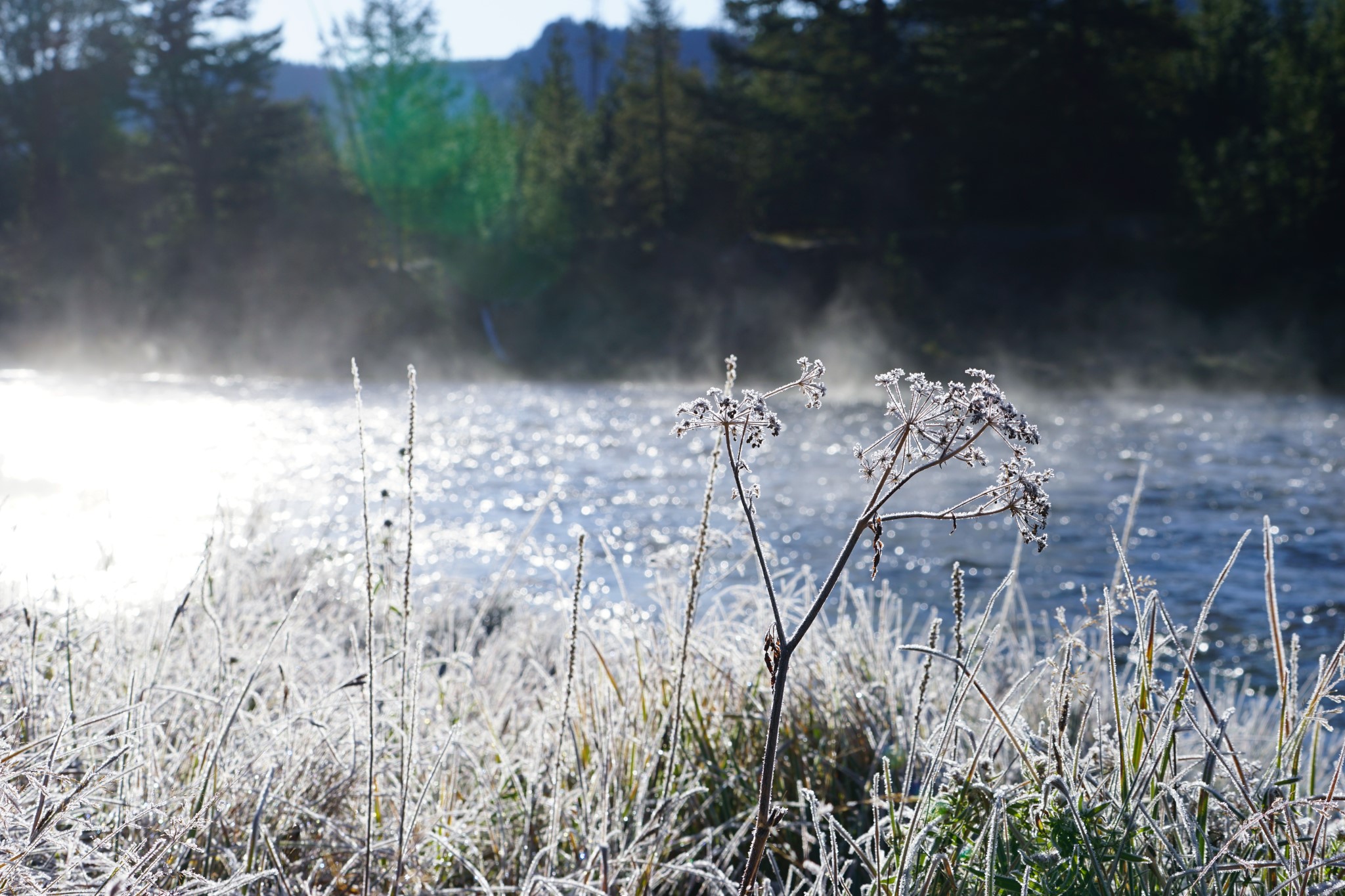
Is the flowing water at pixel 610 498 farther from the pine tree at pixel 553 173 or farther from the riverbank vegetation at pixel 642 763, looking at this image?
the pine tree at pixel 553 173

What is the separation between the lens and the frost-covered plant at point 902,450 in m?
1.08

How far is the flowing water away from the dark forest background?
911cm

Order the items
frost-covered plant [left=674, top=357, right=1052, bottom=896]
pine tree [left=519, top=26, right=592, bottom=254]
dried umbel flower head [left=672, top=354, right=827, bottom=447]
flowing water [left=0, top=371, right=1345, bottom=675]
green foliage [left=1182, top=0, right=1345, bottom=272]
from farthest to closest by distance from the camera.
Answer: pine tree [left=519, top=26, right=592, bottom=254] → green foliage [left=1182, top=0, right=1345, bottom=272] → flowing water [left=0, top=371, right=1345, bottom=675] → dried umbel flower head [left=672, top=354, right=827, bottom=447] → frost-covered plant [left=674, top=357, right=1052, bottom=896]

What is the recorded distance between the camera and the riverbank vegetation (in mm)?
1431

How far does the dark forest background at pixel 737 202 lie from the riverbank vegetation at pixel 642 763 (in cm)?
2789

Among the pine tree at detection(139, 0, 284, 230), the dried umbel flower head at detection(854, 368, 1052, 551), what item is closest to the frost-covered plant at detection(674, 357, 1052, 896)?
the dried umbel flower head at detection(854, 368, 1052, 551)

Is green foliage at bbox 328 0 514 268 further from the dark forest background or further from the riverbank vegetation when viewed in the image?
the riverbank vegetation

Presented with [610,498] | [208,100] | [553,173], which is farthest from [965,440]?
[208,100]

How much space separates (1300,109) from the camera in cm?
2933

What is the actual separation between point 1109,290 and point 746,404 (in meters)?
34.1

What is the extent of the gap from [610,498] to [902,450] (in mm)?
11198

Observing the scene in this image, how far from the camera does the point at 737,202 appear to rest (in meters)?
37.6

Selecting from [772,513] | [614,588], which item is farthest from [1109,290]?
[614,588]

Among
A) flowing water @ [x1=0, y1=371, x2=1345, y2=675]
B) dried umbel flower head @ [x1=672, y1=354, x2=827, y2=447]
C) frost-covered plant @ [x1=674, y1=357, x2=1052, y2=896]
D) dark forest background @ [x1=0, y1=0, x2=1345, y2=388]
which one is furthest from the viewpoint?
dark forest background @ [x1=0, y1=0, x2=1345, y2=388]
